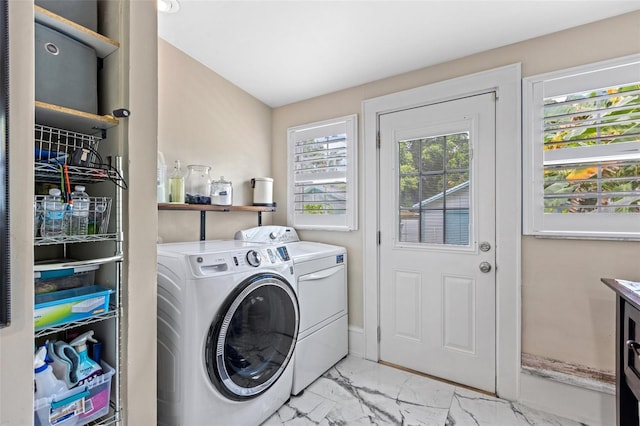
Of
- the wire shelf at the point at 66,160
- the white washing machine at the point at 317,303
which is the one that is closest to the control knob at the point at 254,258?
the white washing machine at the point at 317,303

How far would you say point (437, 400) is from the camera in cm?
192

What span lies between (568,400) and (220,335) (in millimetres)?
1952

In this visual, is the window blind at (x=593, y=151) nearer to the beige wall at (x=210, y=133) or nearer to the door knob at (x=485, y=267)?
the door knob at (x=485, y=267)

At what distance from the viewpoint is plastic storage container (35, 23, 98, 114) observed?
107 cm

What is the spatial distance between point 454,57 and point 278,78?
1.28m

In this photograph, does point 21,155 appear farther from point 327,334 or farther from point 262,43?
point 327,334

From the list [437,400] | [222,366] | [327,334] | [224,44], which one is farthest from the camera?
[327,334]

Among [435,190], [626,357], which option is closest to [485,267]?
[435,190]

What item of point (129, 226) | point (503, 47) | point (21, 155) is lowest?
point (129, 226)

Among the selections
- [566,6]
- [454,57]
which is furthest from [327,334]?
[566,6]

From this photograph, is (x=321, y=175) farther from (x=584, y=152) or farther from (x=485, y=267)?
(x=584, y=152)

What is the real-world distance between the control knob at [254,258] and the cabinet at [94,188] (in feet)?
1.90

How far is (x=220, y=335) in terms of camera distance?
1435mm

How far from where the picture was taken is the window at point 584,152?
1602 millimetres
